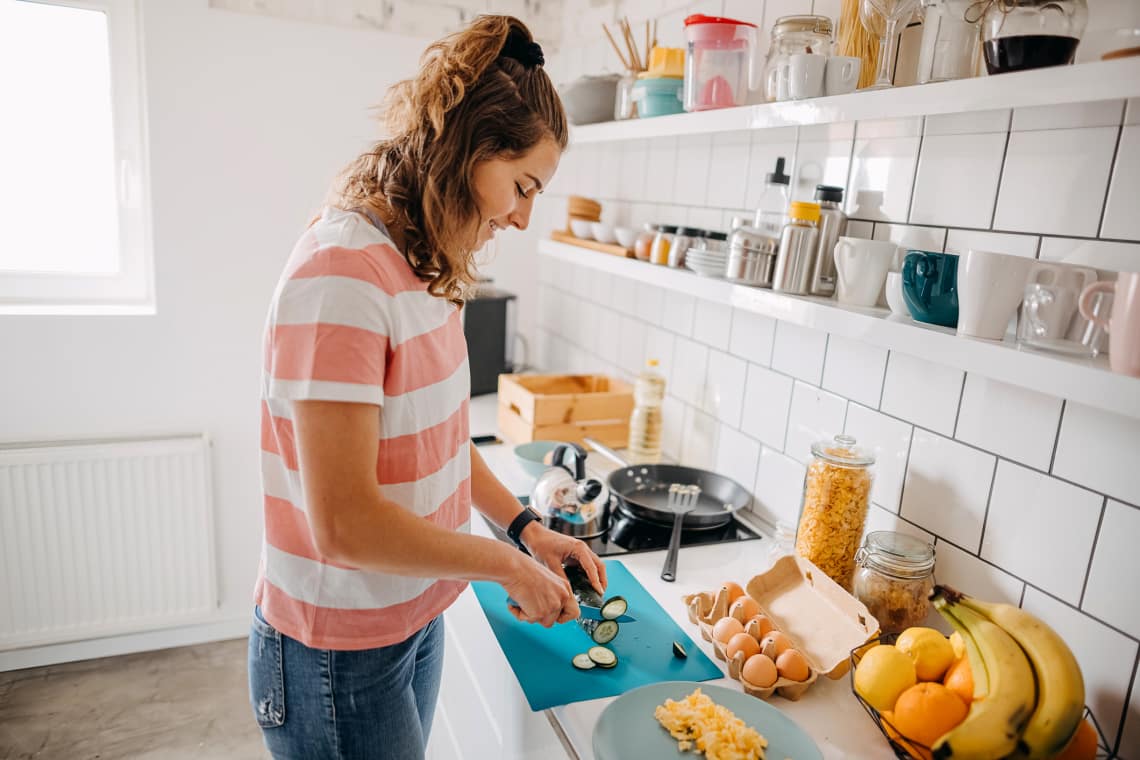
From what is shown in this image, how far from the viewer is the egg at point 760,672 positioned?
3.43ft

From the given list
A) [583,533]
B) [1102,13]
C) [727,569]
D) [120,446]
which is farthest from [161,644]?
[1102,13]

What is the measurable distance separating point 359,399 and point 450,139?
1.13 feet

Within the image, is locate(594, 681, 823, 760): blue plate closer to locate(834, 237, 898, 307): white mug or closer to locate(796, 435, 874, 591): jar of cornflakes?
locate(796, 435, 874, 591): jar of cornflakes

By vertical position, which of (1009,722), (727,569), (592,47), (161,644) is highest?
(592,47)

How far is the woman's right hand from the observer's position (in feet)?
3.20

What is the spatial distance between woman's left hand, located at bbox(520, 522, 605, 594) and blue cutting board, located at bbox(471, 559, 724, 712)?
9 centimetres

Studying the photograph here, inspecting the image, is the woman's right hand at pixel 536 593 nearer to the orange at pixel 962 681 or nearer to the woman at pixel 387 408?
the woman at pixel 387 408

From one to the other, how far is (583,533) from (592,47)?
5.46ft

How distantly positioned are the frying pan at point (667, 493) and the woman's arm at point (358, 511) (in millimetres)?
723

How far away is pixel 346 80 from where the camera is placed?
2514mm

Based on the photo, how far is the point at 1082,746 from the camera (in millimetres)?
887

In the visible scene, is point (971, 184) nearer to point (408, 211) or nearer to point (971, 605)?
point (971, 605)

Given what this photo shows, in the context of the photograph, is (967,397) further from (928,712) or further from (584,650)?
(584,650)

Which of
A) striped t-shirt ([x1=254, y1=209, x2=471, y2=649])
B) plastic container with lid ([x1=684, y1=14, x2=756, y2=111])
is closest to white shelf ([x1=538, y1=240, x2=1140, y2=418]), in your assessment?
plastic container with lid ([x1=684, y1=14, x2=756, y2=111])
